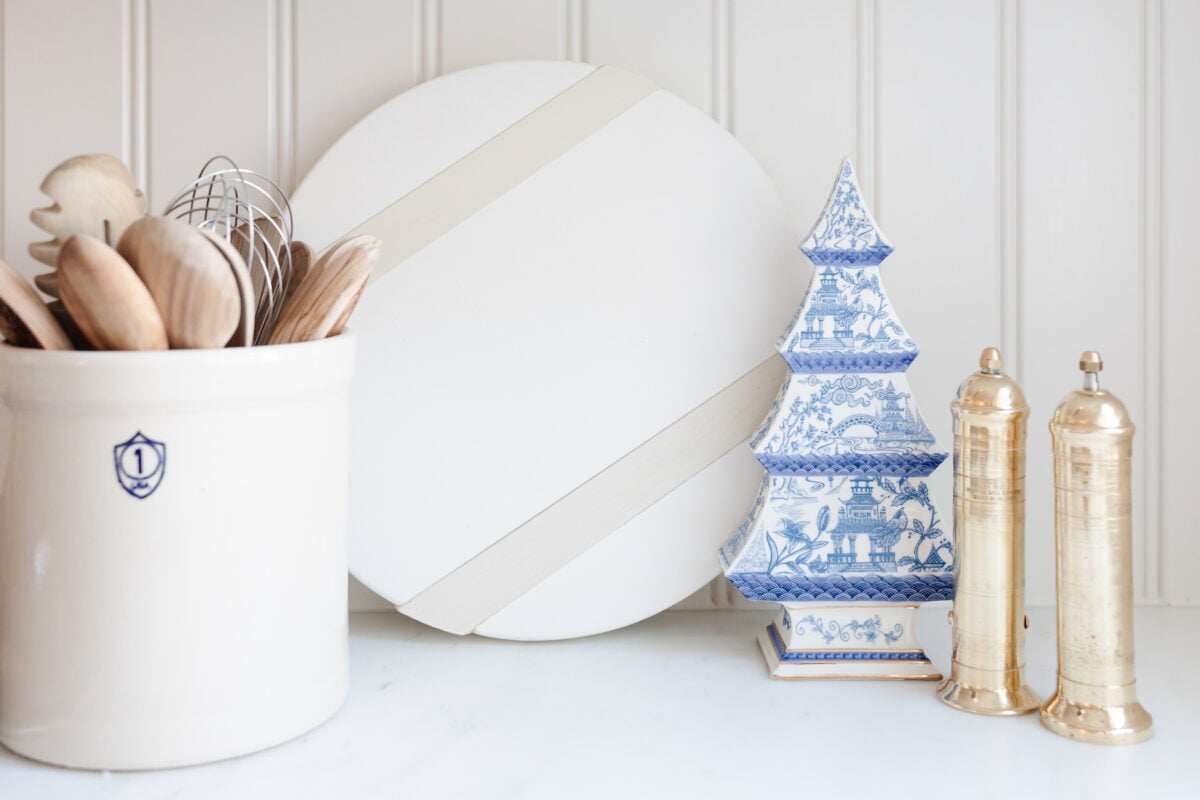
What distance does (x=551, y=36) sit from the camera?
0.91 m

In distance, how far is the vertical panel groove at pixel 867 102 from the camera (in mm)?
912

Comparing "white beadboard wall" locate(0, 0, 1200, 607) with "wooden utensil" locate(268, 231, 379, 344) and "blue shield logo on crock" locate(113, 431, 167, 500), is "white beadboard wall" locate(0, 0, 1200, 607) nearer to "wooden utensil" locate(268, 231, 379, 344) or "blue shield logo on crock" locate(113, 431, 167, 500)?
"wooden utensil" locate(268, 231, 379, 344)

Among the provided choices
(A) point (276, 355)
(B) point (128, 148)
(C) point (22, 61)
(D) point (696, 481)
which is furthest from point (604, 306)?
(C) point (22, 61)

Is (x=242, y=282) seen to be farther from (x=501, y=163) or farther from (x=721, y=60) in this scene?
(x=721, y=60)

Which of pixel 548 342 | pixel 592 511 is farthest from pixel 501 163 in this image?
pixel 592 511

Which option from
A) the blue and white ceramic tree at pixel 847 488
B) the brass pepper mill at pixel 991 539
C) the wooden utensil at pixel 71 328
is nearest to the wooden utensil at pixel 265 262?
the wooden utensil at pixel 71 328

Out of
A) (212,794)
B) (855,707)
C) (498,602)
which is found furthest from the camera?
(498,602)

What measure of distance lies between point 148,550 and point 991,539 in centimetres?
50

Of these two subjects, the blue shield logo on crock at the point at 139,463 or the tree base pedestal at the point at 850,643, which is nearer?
the blue shield logo on crock at the point at 139,463

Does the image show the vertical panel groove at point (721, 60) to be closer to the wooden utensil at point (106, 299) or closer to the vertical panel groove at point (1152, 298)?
the vertical panel groove at point (1152, 298)

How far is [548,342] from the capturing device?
0.85 m

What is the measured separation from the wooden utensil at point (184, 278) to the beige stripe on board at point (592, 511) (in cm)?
30

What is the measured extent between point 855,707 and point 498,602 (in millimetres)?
274

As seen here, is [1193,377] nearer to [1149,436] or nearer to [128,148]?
[1149,436]
